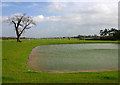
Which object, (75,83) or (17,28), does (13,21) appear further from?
(75,83)

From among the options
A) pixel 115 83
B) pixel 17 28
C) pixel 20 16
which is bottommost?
pixel 115 83

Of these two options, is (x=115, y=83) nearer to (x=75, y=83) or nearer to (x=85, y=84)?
(x=85, y=84)

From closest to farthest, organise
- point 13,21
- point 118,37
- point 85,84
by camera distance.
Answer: point 85,84 → point 13,21 → point 118,37

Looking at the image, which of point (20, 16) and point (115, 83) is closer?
point (115, 83)

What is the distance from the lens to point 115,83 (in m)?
5.59

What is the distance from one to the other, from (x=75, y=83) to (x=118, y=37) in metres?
70.3

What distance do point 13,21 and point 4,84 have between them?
44220 mm

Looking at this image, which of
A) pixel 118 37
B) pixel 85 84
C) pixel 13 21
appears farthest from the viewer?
pixel 118 37

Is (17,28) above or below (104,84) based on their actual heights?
above

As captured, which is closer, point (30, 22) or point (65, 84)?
point (65, 84)

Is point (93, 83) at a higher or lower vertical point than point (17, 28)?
lower

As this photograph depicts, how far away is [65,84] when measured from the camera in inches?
213

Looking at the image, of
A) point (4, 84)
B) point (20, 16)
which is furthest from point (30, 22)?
point (4, 84)

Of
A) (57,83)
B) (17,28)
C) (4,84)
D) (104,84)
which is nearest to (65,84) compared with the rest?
(57,83)
